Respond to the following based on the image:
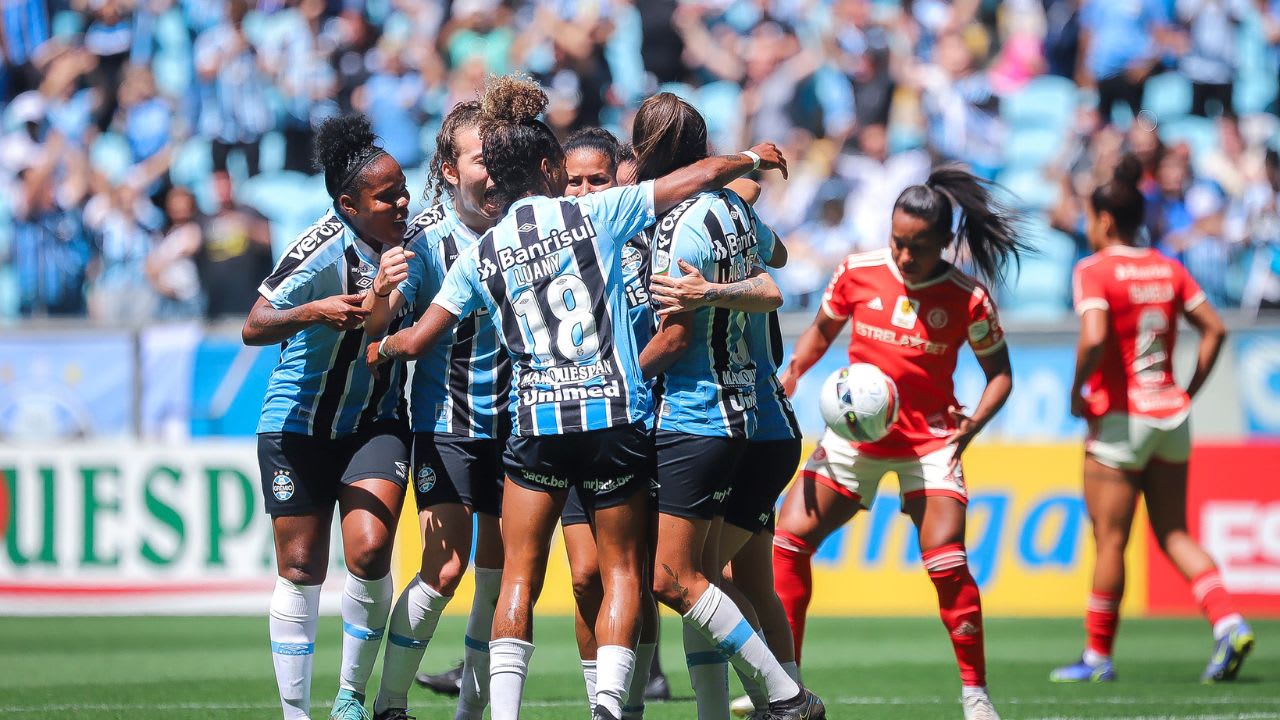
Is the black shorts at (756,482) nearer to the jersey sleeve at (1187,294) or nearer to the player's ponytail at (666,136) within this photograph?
the player's ponytail at (666,136)

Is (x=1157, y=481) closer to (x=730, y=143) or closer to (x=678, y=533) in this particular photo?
(x=678, y=533)

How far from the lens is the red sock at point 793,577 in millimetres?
6668

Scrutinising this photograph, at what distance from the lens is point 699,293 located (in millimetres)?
5203

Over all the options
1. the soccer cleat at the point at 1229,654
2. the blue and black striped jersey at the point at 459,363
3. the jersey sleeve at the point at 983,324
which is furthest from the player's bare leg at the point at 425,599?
the soccer cleat at the point at 1229,654

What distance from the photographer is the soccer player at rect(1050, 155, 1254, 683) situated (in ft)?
26.2

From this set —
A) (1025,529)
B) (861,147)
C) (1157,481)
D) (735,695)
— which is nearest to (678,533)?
(735,695)

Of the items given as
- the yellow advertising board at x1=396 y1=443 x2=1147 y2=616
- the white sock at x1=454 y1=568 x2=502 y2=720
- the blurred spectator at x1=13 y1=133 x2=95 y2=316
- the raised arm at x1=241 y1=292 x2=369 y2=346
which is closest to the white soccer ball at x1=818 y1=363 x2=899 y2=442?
the white sock at x1=454 y1=568 x2=502 y2=720

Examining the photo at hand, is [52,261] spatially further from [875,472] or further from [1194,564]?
[1194,564]

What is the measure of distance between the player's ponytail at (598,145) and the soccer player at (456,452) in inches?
16.6

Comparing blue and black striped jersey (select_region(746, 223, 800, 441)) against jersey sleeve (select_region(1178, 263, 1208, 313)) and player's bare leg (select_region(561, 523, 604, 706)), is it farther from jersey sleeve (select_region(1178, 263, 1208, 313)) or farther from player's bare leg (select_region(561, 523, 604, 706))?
jersey sleeve (select_region(1178, 263, 1208, 313))

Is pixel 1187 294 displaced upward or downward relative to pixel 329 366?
upward

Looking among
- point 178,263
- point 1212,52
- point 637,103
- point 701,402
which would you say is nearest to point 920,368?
point 701,402

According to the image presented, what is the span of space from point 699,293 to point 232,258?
9.39m

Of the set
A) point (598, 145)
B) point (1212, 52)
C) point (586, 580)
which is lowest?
point (586, 580)
